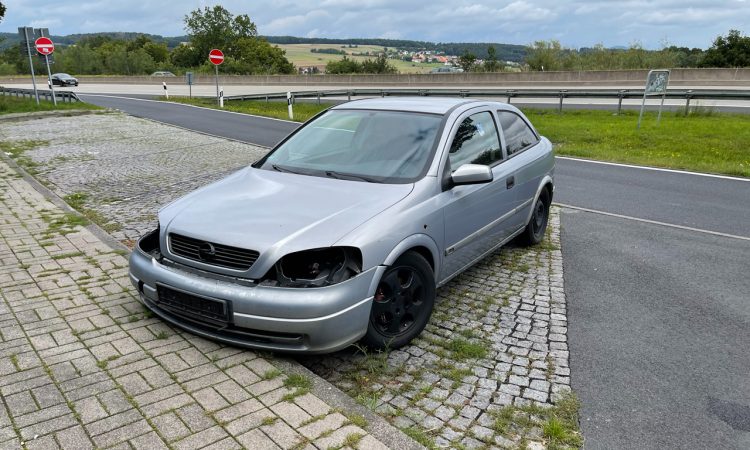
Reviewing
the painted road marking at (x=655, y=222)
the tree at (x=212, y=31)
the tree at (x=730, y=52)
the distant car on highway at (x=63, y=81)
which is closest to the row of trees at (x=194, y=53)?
the tree at (x=212, y=31)

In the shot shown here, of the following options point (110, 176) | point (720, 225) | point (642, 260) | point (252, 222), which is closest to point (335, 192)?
point (252, 222)

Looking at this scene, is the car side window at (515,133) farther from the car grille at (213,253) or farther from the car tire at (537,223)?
the car grille at (213,253)

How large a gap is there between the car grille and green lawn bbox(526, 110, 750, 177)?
37.0 feet

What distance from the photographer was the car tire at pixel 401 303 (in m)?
3.91

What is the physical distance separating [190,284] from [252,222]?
567 mm

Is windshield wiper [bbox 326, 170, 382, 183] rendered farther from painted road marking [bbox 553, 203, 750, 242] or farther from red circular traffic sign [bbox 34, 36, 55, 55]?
red circular traffic sign [bbox 34, 36, 55, 55]

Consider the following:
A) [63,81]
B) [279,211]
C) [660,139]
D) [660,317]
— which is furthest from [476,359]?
[63,81]

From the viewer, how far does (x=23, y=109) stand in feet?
76.1

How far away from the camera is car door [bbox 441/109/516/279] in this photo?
4.62m

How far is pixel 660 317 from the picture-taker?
4.85 metres

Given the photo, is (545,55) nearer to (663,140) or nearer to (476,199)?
(663,140)

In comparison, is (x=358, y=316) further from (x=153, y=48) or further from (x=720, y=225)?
(x=153, y=48)

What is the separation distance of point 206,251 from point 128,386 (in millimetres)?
932

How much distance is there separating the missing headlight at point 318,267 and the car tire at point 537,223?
11.0 ft
